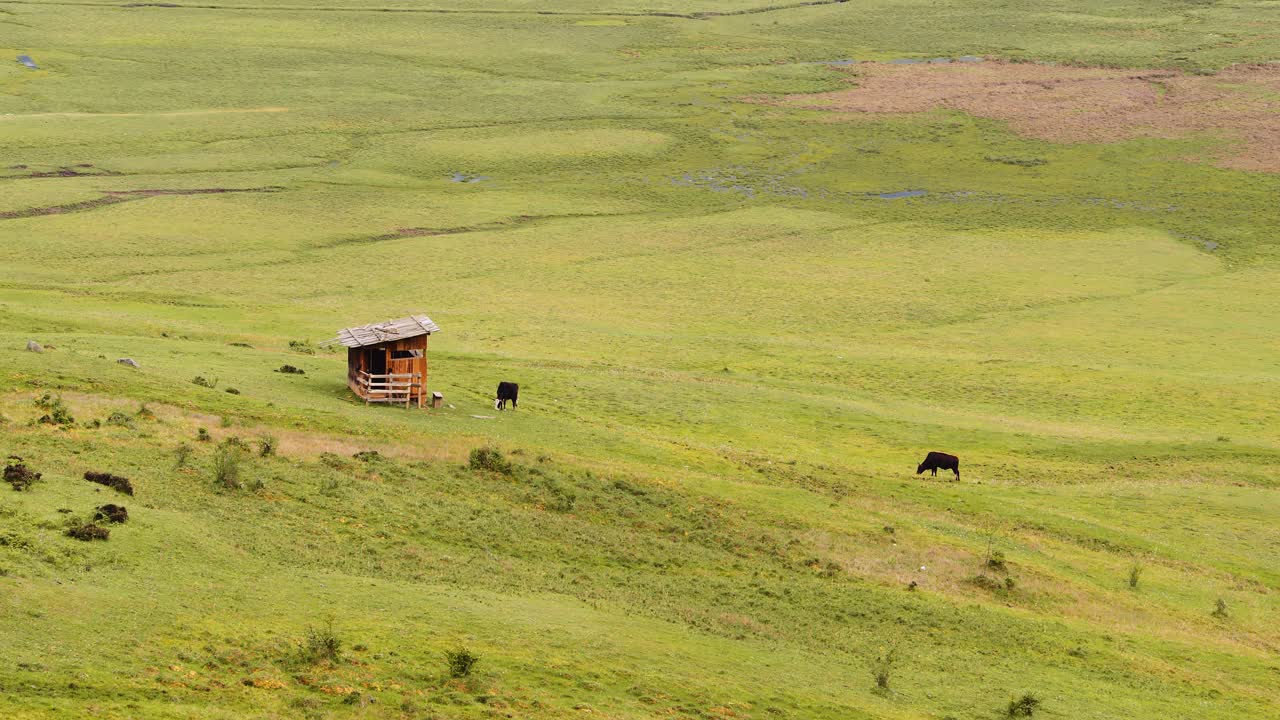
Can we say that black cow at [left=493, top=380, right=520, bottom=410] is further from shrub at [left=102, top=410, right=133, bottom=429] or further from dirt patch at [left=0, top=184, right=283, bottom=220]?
dirt patch at [left=0, top=184, right=283, bottom=220]

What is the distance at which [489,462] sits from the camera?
38344mm

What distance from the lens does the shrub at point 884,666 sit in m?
27.2

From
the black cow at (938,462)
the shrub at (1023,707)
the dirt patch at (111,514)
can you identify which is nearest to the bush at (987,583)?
the shrub at (1023,707)

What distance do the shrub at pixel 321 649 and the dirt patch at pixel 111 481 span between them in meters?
8.81

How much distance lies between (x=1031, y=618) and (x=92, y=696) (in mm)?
22517

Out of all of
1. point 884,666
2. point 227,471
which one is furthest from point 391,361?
point 884,666

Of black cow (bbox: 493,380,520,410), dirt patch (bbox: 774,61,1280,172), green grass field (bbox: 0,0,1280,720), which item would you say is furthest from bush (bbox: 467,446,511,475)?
dirt patch (bbox: 774,61,1280,172)

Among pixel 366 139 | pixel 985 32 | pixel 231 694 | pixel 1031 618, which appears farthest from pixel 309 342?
pixel 985 32

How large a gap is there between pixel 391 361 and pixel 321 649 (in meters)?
23.0

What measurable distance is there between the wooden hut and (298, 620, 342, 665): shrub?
2201 centimetres

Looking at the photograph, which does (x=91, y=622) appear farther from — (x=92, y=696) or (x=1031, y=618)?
(x=1031, y=618)

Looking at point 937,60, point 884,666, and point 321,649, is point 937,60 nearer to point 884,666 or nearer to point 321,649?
point 884,666

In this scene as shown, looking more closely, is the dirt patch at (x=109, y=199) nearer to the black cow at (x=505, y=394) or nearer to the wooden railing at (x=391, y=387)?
the wooden railing at (x=391, y=387)

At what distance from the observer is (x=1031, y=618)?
33750mm
